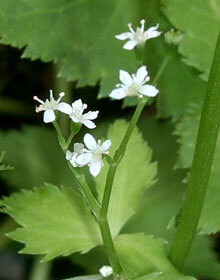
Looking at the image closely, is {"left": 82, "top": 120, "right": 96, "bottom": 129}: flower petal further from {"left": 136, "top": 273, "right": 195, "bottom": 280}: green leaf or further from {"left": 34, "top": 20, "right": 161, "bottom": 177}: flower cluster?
{"left": 136, "top": 273, "right": 195, "bottom": 280}: green leaf

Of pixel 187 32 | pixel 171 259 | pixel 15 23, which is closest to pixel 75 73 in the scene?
pixel 15 23

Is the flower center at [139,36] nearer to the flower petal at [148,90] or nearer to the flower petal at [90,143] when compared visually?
the flower petal at [148,90]

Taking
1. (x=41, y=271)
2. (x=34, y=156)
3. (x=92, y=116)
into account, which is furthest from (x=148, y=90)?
(x=34, y=156)

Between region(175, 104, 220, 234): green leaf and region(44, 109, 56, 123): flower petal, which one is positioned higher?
region(44, 109, 56, 123): flower petal

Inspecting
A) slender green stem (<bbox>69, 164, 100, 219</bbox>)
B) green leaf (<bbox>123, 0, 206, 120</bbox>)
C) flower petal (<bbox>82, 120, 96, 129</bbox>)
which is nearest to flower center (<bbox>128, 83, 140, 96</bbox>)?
flower petal (<bbox>82, 120, 96, 129</bbox>)

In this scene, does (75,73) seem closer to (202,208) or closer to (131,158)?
(131,158)

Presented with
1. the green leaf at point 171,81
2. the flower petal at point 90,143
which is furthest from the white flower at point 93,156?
the green leaf at point 171,81
